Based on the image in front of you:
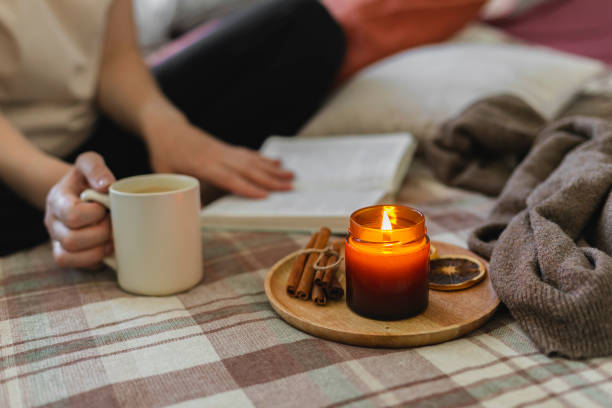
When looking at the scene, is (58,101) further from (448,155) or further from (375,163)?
(448,155)

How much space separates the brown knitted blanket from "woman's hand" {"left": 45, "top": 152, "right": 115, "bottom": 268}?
18.0 inches

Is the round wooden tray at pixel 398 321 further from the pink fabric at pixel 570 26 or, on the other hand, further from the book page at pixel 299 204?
the pink fabric at pixel 570 26

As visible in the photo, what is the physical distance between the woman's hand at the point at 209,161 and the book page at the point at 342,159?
0.06m

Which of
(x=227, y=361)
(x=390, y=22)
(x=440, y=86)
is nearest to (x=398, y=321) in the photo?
(x=227, y=361)

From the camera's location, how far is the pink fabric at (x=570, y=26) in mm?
1650

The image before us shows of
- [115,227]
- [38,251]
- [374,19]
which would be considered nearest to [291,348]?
[115,227]

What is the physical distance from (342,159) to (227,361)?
0.62 metres

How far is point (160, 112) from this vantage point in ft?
3.63

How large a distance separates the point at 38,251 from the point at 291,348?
0.47 meters

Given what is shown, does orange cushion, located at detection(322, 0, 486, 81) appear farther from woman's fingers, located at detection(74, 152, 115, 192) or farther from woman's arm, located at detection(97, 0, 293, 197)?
woman's fingers, located at detection(74, 152, 115, 192)

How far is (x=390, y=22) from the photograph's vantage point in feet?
4.73

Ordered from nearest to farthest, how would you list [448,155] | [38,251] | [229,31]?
[38,251]
[448,155]
[229,31]

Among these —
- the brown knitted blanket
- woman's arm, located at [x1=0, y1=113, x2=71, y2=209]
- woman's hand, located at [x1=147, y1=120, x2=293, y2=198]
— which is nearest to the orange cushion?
woman's hand, located at [x1=147, y1=120, x2=293, y2=198]

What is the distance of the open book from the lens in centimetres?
92
